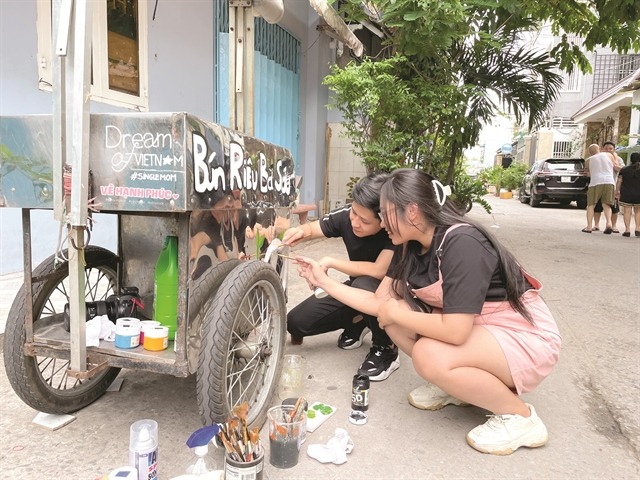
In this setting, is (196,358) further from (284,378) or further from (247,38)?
(247,38)

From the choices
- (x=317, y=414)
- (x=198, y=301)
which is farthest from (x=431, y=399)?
(x=198, y=301)

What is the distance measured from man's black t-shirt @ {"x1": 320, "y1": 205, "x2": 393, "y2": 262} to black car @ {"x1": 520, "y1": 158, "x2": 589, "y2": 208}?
1355cm

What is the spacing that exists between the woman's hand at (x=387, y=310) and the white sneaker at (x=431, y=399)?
478 millimetres

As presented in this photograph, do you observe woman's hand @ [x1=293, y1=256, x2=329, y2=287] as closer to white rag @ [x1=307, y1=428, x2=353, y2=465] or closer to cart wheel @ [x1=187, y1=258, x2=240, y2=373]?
cart wheel @ [x1=187, y1=258, x2=240, y2=373]

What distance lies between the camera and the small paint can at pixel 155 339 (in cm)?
186

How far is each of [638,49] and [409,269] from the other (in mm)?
5904

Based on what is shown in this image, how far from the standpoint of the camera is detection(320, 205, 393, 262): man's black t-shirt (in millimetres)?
2805

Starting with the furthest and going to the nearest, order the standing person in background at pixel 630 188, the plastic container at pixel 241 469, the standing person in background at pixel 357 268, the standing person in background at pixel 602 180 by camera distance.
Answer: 1. the standing person in background at pixel 602 180
2. the standing person in background at pixel 630 188
3. the standing person in background at pixel 357 268
4. the plastic container at pixel 241 469

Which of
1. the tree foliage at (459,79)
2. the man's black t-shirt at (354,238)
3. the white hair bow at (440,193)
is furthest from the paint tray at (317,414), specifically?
the tree foliage at (459,79)

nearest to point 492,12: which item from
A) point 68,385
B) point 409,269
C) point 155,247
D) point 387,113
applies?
point 387,113

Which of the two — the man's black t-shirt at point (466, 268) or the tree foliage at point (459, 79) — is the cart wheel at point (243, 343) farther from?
the tree foliage at point (459, 79)

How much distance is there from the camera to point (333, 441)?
1.93m

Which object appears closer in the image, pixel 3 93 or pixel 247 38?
pixel 247 38

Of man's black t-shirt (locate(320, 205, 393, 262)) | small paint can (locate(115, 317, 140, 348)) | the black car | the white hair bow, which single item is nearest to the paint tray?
small paint can (locate(115, 317, 140, 348))
